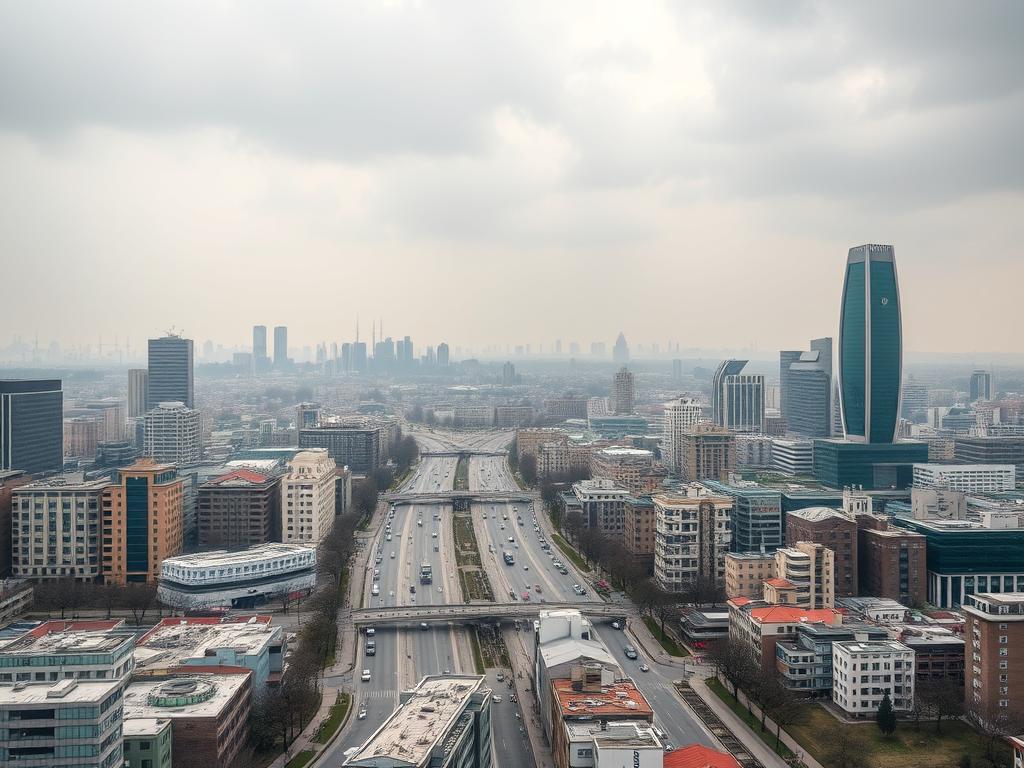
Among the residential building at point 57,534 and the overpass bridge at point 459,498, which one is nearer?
the residential building at point 57,534

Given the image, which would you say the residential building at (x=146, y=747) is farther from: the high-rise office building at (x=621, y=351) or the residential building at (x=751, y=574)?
the high-rise office building at (x=621, y=351)

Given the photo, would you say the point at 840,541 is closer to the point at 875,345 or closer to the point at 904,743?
the point at 904,743

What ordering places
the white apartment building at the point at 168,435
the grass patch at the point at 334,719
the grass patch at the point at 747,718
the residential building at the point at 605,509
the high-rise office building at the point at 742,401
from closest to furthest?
the grass patch at the point at 747,718 → the grass patch at the point at 334,719 → the residential building at the point at 605,509 → the white apartment building at the point at 168,435 → the high-rise office building at the point at 742,401

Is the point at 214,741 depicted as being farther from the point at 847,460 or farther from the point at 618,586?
the point at 847,460

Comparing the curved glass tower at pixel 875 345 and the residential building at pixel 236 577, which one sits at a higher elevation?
the curved glass tower at pixel 875 345

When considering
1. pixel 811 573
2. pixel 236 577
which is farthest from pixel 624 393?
pixel 236 577

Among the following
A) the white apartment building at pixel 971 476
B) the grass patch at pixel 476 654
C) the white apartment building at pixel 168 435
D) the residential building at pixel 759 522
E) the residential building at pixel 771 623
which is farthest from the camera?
the white apartment building at pixel 168 435

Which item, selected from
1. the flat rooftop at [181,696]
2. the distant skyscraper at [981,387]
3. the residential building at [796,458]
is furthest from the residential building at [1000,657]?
the distant skyscraper at [981,387]
